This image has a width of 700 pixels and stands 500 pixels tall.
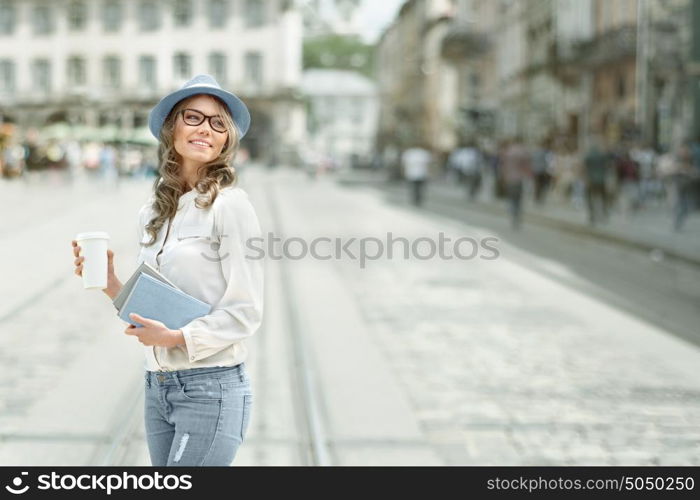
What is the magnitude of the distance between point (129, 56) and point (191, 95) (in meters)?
31.1

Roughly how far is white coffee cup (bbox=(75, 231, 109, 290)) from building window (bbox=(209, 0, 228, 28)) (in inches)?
1968

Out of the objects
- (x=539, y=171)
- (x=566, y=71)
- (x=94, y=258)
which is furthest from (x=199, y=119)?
(x=566, y=71)

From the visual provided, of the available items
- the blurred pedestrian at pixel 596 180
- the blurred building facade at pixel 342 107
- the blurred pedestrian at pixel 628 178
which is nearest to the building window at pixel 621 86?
the blurred pedestrian at pixel 628 178

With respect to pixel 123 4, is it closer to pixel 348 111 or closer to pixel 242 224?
pixel 242 224

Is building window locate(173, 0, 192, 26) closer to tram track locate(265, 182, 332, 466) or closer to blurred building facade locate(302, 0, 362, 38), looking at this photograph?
blurred building facade locate(302, 0, 362, 38)

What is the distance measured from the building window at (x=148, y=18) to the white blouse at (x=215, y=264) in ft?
98.5

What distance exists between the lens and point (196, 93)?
2.96 metres

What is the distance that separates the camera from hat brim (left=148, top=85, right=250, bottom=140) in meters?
2.93

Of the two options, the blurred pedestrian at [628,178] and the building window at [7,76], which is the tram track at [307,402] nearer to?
the building window at [7,76]

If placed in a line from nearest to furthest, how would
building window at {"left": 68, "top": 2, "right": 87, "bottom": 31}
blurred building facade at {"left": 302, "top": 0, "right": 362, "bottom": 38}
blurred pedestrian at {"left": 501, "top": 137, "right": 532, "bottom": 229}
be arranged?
1. blurred building facade at {"left": 302, "top": 0, "right": 362, "bottom": 38}
2. blurred pedestrian at {"left": 501, "top": 137, "right": 532, "bottom": 229}
3. building window at {"left": 68, "top": 2, "right": 87, "bottom": 31}

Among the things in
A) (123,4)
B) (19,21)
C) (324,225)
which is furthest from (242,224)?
(123,4)

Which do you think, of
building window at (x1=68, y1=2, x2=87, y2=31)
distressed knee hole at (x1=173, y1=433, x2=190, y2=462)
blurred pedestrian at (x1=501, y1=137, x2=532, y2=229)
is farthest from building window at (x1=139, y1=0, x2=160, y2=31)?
distressed knee hole at (x1=173, y1=433, x2=190, y2=462)

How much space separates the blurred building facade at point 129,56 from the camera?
21.8 metres
